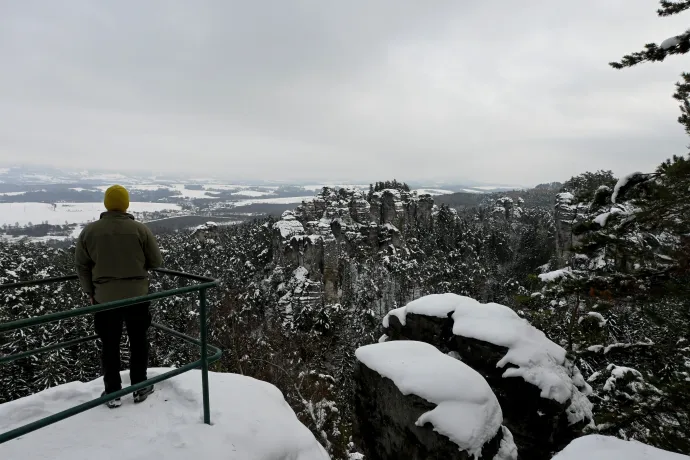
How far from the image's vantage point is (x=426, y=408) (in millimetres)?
6500

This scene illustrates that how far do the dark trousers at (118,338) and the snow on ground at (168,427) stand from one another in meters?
0.25

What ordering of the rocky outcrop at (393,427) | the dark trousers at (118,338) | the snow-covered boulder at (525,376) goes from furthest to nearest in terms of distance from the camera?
the snow-covered boulder at (525,376), the rocky outcrop at (393,427), the dark trousers at (118,338)

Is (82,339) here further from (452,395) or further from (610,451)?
(452,395)

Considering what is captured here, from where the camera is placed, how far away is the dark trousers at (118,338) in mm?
3650

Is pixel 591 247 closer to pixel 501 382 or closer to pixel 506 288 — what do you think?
pixel 501 382

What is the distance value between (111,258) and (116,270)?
0.41ft

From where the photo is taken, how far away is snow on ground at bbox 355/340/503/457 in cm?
611

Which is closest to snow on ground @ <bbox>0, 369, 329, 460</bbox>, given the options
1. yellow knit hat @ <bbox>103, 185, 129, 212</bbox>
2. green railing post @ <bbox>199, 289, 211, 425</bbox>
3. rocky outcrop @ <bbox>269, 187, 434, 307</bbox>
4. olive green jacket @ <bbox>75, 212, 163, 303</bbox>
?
green railing post @ <bbox>199, 289, 211, 425</bbox>

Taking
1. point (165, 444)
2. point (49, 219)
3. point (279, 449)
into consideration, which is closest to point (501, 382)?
point (279, 449)

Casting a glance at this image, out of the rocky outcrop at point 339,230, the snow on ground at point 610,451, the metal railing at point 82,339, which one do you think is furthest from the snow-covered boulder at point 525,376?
the rocky outcrop at point 339,230

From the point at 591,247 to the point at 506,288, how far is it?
42.6 metres

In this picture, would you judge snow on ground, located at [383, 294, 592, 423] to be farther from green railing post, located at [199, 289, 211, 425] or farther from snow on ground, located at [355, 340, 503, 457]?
green railing post, located at [199, 289, 211, 425]

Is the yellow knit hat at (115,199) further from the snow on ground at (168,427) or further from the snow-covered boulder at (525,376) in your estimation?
the snow-covered boulder at (525,376)

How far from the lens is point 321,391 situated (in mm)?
19625
